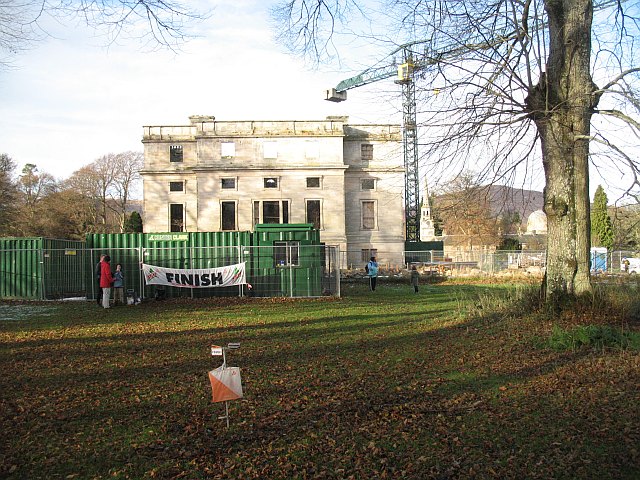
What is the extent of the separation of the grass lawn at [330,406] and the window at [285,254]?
35.1 ft

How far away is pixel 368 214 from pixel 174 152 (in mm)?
19080

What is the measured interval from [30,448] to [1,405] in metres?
1.85

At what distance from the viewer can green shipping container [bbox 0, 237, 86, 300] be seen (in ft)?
74.9

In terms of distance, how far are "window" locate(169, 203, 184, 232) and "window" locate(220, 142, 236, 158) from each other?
22.5ft

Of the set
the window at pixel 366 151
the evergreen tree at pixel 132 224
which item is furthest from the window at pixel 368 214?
the evergreen tree at pixel 132 224

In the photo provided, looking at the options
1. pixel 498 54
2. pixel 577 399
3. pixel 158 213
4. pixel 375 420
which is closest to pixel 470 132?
pixel 498 54

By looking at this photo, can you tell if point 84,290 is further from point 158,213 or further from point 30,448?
point 158,213

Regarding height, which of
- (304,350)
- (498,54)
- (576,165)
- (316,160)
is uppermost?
(316,160)

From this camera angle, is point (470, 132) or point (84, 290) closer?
point (470, 132)

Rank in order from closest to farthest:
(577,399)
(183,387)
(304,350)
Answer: (577,399), (183,387), (304,350)

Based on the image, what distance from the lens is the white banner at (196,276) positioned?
70.2ft

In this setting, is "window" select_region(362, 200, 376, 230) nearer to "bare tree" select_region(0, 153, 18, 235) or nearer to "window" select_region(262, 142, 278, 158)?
"window" select_region(262, 142, 278, 158)

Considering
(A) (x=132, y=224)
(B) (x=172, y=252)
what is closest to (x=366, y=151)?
(A) (x=132, y=224)

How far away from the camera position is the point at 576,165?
38.7 feet
